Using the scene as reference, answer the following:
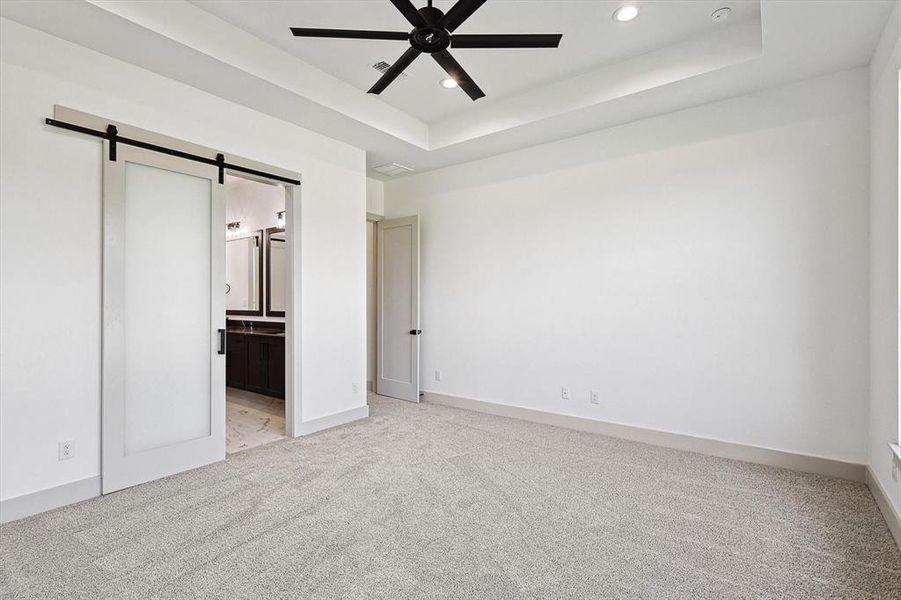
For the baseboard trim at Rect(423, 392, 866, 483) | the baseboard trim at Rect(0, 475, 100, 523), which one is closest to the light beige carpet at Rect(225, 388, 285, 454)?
the baseboard trim at Rect(0, 475, 100, 523)

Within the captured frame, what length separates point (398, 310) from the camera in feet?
19.5

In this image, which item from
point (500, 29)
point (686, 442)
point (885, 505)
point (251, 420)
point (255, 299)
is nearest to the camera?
point (885, 505)

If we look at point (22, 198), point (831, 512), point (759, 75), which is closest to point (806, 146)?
point (759, 75)

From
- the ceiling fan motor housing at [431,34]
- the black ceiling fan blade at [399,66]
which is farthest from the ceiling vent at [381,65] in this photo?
the ceiling fan motor housing at [431,34]

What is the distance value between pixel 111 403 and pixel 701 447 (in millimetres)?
4527

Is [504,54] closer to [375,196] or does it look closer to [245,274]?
[375,196]

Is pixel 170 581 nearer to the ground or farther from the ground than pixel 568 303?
nearer to the ground

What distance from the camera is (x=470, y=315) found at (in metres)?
5.38

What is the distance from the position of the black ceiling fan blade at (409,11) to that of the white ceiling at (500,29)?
2.72ft

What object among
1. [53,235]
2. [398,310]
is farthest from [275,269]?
[53,235]

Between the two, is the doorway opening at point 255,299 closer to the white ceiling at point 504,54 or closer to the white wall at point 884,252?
the white ceiling at point 504,54

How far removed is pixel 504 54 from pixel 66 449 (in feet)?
13.6

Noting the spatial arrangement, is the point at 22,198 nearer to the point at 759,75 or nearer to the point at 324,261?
the point at 324,261

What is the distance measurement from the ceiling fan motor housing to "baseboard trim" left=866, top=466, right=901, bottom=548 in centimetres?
353
